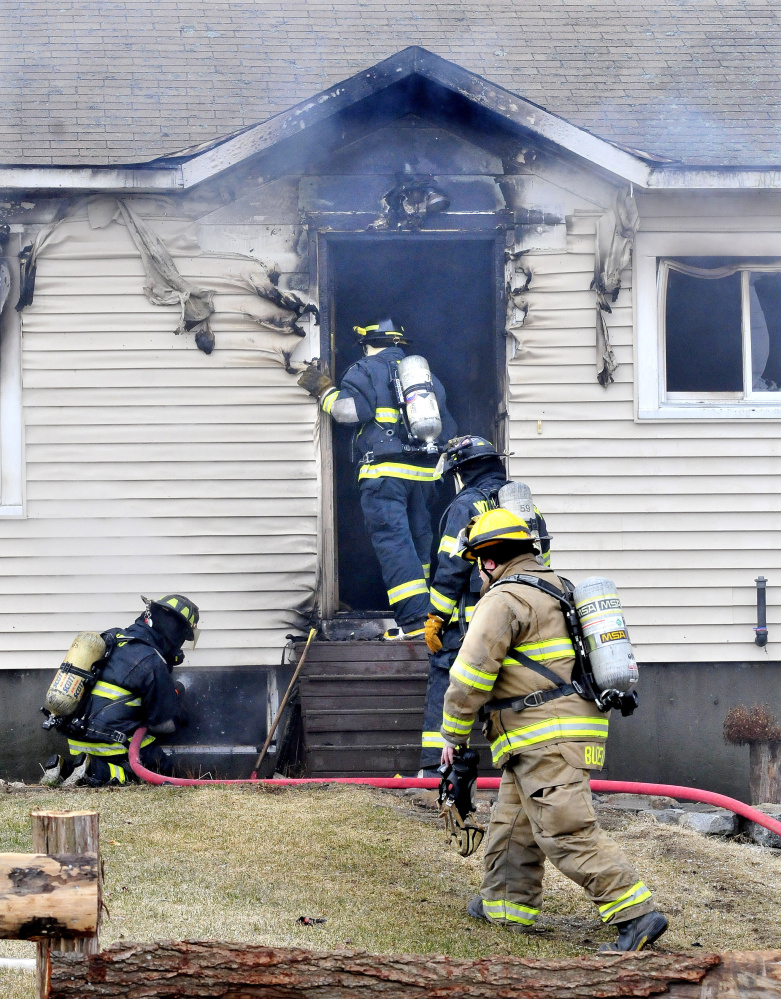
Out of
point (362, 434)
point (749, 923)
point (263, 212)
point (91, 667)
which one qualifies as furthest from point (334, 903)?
point (263, 212)

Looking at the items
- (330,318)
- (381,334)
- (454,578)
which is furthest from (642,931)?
(330,318)

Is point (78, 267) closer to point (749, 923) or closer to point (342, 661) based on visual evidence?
point (342, 661)

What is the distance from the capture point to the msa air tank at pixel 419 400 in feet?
23.8

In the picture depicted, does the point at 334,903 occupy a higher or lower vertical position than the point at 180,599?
lower

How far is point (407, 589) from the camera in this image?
24.2ft

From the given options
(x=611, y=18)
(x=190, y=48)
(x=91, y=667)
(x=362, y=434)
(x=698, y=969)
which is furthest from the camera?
(x=611, y=18)

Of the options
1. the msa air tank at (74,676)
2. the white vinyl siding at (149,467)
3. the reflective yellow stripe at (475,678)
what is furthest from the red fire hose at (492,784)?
the reflective yellow stripe at (475,678)

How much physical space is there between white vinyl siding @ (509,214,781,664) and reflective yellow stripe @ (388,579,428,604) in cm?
107

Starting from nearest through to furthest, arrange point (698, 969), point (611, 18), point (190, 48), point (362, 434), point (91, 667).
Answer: point (698, 969) < point (91, 667) < point (362, 434) < point (190, 48) < point (611, 18)

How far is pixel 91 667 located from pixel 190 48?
5169mm

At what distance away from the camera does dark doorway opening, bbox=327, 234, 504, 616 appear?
935 centimetres

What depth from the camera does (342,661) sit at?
23.7 ft

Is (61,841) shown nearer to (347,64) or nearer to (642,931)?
(642,931)

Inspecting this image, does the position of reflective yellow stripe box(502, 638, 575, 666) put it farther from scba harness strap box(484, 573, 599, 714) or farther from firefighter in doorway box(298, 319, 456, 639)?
firefighter in doorway box(298, 319, 456, 639)
